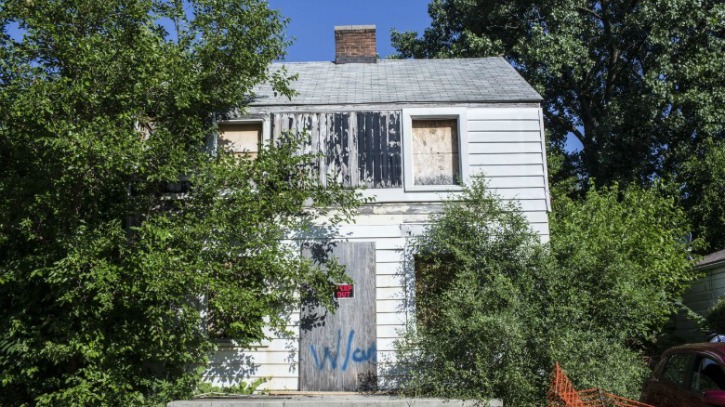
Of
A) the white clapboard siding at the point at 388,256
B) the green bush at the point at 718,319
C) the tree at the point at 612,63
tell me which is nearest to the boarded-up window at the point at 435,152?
the white clapboard siding at the point at 388,256

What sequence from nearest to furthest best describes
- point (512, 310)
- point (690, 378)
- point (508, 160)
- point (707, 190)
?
point (690, 378) < point (512, 310) < point (508, 160) < point (707, 190)

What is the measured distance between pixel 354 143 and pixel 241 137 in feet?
6.93

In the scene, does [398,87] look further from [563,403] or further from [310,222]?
[563,403]

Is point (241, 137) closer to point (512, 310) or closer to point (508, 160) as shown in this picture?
point (508, 160)

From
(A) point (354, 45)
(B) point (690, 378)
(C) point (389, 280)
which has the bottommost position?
(B) point (690, 378)

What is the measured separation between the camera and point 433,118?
1175 centimetres

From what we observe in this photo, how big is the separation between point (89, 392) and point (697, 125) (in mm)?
17670

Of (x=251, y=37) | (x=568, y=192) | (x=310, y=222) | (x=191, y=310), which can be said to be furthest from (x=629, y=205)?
(x=191, y=310)

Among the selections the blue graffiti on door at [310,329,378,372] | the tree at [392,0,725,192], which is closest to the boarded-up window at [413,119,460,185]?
the blue graffiti on door at [310,329,378,372]

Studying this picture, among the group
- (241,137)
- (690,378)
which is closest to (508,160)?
(241,137)

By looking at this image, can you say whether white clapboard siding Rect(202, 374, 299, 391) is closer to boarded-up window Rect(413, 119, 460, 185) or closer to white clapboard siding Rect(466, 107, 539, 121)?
boarded-up window Rect(413, 119, 460, 185)

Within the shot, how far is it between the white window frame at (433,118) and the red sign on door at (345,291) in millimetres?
1985

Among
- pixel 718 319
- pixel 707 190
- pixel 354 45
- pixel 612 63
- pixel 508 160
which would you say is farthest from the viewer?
pixel 612 63

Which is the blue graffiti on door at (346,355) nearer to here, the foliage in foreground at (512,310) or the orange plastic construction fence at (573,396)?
the foliage in foreground at (512,310)
